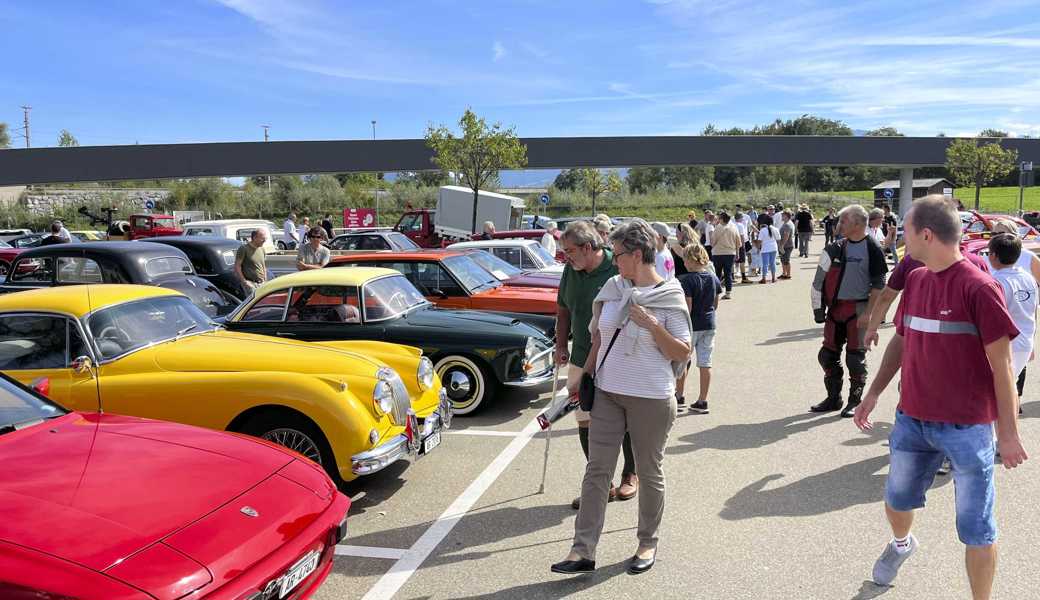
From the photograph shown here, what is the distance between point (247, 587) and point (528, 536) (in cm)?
201

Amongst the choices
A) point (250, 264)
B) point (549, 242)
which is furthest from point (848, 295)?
point (549, 242)

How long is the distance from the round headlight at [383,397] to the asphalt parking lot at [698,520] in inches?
25.3

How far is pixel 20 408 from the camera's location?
359cm

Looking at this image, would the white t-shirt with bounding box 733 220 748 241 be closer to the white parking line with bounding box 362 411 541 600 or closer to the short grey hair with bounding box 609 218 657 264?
the white parking line with bounding box 362 411 541 600

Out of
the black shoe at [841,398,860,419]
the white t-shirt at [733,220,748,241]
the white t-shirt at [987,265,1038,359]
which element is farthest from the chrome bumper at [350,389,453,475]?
the white t-shirt at [733,220,748,241]

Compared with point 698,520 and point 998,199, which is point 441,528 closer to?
point 698,520

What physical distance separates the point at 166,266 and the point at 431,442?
24.4 ft

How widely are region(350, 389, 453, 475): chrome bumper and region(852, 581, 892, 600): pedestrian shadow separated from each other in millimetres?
2773

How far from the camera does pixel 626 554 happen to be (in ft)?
13.3

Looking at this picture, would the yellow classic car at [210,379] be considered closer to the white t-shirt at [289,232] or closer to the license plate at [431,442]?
the license plate at [431,442]

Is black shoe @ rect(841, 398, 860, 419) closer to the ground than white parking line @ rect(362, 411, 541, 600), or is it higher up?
higher up

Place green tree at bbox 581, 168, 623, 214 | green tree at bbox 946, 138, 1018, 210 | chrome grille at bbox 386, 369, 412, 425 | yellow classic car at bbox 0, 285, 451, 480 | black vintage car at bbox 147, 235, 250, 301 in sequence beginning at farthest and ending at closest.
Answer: green tree at bbox 581, 168, 623, 214
green tree at bbox 946, 138, 1018, 210
black vintage car at bbox 147, 235, 250, 301
chrome grille at bbox 386, 369, 412, 425
yellow classic car at bbox 0, 285, 451, 480

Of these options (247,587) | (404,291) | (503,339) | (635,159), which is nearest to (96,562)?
(247,587)

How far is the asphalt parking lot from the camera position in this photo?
373 cm
